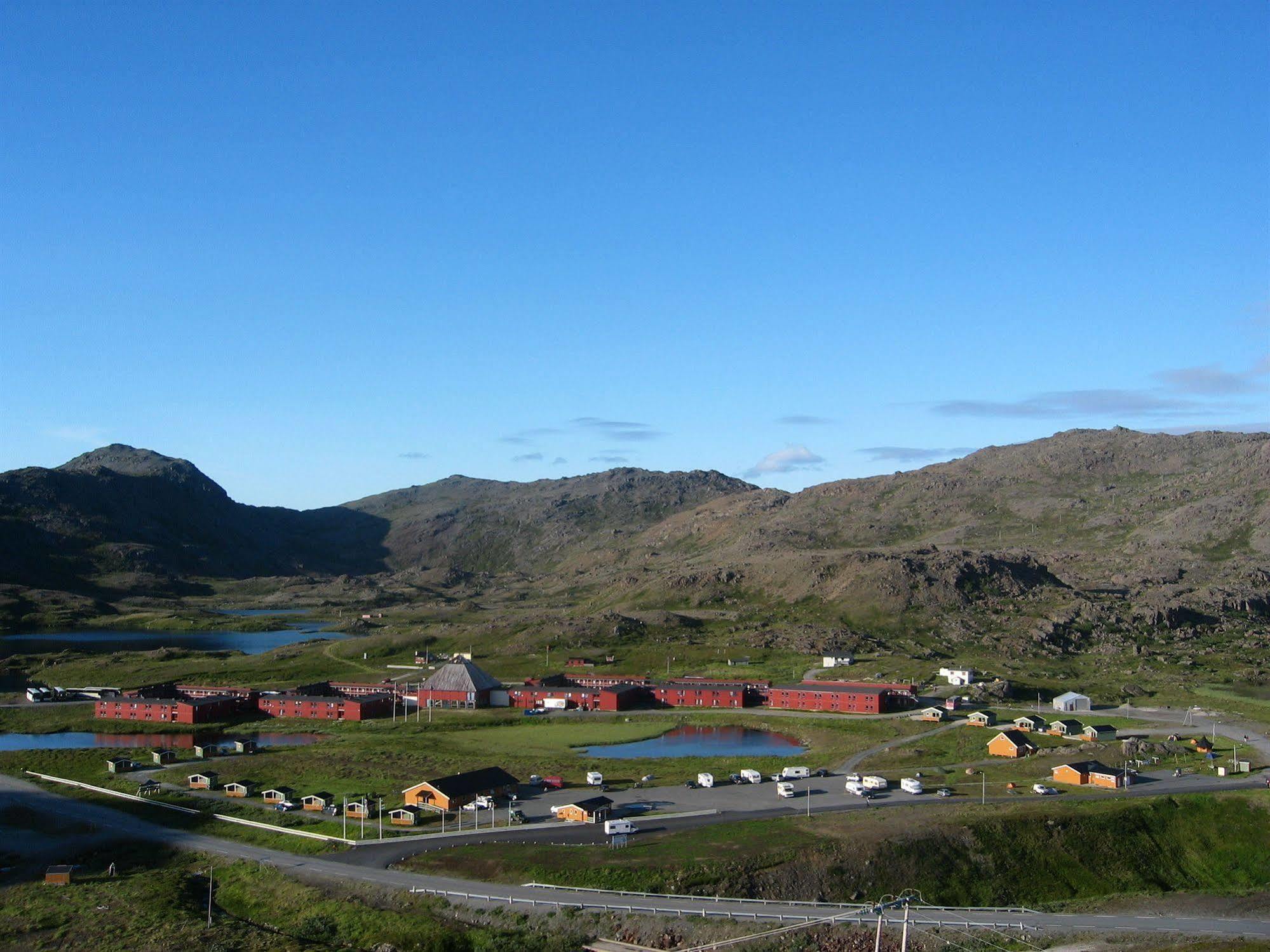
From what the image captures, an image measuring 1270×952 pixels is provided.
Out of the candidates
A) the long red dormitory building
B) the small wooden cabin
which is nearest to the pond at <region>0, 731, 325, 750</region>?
the long red dormitory building

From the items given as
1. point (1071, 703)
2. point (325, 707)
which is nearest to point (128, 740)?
point (325, 707)

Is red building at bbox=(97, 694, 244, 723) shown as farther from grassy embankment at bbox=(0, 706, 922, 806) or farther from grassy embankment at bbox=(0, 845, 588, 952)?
grassy embankment at bbox=(0, 845, 588, 952)

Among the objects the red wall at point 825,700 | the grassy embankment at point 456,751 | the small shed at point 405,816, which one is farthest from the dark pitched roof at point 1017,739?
the small shed at point 405,816

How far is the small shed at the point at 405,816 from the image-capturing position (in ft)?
192

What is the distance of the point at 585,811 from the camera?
57625 millimetres

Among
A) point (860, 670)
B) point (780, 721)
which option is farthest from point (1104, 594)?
point (780, 721)

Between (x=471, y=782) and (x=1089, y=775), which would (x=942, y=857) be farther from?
(x=471, y=782)

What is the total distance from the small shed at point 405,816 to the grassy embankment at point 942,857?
25.3ft

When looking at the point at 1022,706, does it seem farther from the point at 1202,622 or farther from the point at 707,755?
the point at 1202,622

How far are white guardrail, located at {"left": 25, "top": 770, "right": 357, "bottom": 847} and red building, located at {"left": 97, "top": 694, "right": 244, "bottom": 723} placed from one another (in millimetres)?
26875

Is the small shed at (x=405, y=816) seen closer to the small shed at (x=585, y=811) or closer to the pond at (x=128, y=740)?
the small shed at (x=585, y=811)

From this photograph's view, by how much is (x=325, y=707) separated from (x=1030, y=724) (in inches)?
2630

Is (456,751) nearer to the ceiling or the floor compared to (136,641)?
nearer to the floor

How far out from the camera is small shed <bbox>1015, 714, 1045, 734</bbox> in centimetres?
8488
